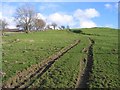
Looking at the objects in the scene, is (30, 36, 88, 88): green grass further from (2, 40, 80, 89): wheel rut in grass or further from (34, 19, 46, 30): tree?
(34, 19, 46, 30): tree

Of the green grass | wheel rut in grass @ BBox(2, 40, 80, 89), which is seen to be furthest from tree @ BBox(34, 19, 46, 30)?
wheel rut in grass @ BBox(2, 40, 80, 89)

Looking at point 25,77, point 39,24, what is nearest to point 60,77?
point 25,77

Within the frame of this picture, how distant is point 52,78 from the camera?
1902 cm

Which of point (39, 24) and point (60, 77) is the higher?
point (39, 24)

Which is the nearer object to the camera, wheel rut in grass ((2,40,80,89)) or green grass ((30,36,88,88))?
green grass ((30,36,88,88))

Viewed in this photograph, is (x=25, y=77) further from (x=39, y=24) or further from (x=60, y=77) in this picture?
(x=39, y=24)

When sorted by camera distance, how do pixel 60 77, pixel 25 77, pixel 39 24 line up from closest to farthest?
pixel 60 77 < pixel 25 77 < pixel 39 24

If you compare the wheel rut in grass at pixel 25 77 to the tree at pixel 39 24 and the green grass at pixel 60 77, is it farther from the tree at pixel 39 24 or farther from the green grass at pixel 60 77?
the tree at pixel 39 24

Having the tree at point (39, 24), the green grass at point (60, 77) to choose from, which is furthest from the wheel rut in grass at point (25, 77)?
the tree at point (39, 24)

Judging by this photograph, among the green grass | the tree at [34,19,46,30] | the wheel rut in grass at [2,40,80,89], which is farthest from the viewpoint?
the tree at [34,19,46,30]

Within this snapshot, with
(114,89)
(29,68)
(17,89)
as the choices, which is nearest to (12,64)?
(29,68)

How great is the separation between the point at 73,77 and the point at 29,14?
298 ft

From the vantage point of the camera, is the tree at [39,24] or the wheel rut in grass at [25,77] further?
the tree at [39,24]

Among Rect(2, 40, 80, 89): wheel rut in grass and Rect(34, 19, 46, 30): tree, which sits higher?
Rect(34, 19, 46, 30): tree
